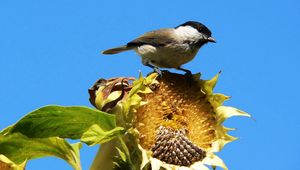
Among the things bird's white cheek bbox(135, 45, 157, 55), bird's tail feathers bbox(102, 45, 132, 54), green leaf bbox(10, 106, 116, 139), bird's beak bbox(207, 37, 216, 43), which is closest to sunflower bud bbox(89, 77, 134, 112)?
green leaf bbox(10, 106, 116, 139)

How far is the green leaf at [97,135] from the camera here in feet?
8.28

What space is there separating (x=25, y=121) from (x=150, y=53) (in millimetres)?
2431

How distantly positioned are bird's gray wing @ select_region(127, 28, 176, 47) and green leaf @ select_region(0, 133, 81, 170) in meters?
2.40

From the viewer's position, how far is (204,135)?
3086 millimetres

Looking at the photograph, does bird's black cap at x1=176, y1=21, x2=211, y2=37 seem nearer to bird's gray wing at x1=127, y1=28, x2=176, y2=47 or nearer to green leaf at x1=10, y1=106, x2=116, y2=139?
bird's gray wing at x1=127, y1=28, x2=176, y2=47

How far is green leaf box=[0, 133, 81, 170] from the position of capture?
2.60 meters

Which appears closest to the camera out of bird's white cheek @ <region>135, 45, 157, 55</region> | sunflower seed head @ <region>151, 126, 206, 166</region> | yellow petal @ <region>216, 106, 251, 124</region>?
sunflower seed head @ <region>151, 126, 206, 166</region>

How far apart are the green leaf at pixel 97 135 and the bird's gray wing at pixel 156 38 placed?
8.26 feet

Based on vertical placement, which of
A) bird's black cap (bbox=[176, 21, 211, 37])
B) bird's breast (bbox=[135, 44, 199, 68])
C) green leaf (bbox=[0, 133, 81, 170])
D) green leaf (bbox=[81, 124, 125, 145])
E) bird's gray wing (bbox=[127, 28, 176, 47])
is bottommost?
green leaf (bbox=[0, 133, 81, 170])

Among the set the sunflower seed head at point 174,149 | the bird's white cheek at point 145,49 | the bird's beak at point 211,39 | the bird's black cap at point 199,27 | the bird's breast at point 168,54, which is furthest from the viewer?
the bird's beak at point 211,39

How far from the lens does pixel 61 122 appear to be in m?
2.65

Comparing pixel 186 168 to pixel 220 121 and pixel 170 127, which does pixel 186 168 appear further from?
pixel 220 121

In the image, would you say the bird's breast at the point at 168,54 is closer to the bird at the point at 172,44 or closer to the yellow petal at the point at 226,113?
the bird at the point at 172,44

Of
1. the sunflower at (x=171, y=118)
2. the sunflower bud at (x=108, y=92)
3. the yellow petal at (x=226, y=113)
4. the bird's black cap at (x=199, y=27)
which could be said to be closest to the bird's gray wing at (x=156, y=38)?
the bird's black cap at (x=199, y=27)
